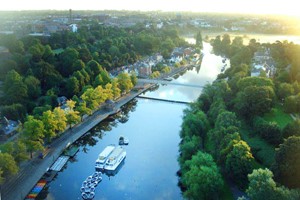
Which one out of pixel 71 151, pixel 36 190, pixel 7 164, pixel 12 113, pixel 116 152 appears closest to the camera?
pixel 7 164

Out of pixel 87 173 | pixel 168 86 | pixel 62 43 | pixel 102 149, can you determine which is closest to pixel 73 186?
pixel 87 173

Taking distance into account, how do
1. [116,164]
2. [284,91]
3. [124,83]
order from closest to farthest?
[116,164]
[284,91]
[124,83]

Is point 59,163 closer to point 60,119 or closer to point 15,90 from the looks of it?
point 60,119

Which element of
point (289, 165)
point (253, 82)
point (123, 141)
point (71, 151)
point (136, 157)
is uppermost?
point (253, 82)

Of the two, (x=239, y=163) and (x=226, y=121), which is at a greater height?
(x=226, y=121)

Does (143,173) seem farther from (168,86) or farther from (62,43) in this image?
(62,43)

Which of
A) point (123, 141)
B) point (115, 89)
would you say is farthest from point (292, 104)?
point (115, 89)

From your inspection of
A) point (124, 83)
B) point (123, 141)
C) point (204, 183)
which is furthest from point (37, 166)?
point (124, 83)

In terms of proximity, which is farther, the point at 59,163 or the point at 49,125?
the point at 49,125
